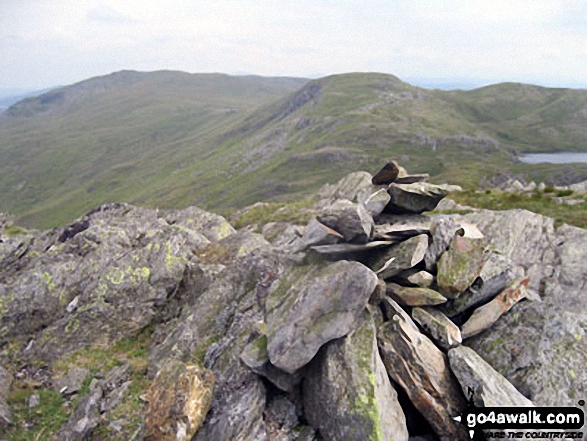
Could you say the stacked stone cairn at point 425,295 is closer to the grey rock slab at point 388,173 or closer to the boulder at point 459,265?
the boulder at point 459,265

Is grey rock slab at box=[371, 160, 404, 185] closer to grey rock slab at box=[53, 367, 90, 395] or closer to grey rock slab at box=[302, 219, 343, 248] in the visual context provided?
grey rock slab at box=[302, 219, 343, 248]

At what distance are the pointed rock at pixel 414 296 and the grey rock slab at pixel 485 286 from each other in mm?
1354

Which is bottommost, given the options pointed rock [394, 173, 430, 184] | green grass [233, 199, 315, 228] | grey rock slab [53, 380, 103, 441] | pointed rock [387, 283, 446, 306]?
green grass [233, 199, 315, 228]

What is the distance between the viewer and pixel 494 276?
647 inches

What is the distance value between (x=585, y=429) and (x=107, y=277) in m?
28.7

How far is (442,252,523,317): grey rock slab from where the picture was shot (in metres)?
16.2

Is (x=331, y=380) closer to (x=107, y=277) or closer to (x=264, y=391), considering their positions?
(x=264, y=391)

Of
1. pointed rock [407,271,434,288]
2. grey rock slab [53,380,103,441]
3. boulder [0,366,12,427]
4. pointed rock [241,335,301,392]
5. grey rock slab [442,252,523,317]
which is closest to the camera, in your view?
pointed rock [241,335,301,392]

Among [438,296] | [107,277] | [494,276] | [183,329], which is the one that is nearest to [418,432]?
[438,296]

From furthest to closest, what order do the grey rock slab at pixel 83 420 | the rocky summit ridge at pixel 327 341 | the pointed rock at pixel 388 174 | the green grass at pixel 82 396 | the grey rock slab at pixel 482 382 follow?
the pointed rock at pixel 388 174 < the green grass at pixel 82 396 < the grey rock slab at pixel 83 420 < the rocky summit ridge at pixel 327 341 < the grey rock slab at pixel 482 382

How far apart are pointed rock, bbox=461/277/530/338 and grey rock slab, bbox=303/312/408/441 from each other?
484 cm

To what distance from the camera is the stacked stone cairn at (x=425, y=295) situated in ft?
43.7

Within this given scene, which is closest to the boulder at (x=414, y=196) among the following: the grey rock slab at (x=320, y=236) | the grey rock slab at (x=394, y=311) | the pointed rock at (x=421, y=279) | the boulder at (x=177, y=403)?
the pointed rock at (x=421, y=279)

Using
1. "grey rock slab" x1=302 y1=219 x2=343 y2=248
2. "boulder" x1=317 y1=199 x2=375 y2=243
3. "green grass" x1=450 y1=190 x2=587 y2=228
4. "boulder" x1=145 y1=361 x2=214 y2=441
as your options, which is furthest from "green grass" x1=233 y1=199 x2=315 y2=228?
"boulder" x1=145 y1=361 x2=214 y2=441
